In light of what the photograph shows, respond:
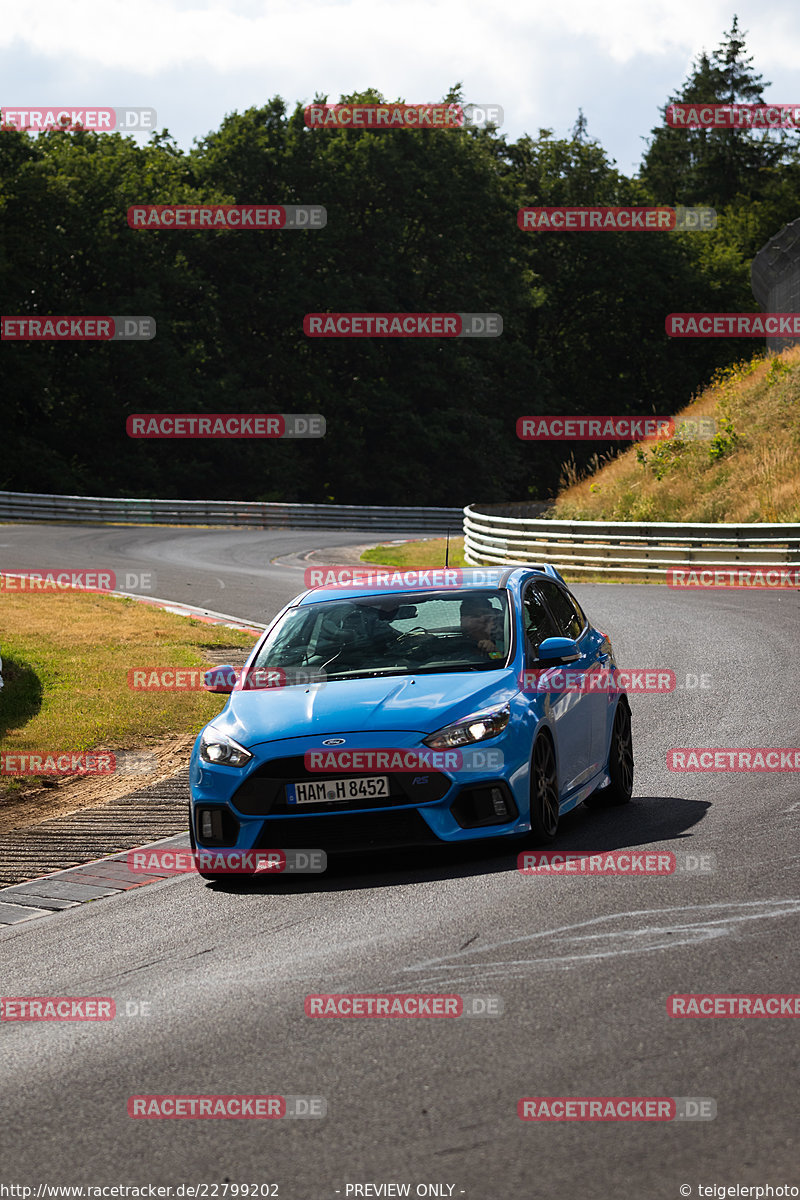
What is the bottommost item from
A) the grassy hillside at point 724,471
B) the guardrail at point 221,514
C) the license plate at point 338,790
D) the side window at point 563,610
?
the license plate at point 338,790

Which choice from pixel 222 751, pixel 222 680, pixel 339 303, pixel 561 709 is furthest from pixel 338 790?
pixel 339 303

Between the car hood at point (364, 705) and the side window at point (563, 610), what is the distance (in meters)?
1.34

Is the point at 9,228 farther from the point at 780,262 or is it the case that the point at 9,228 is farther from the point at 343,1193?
the point at 343,1193

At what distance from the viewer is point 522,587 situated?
30.9 ft

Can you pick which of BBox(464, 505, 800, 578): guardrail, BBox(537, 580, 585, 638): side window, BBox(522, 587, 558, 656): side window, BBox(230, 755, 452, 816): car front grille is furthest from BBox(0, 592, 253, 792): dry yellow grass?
BBox(464, 505, 800, 578): guardrail

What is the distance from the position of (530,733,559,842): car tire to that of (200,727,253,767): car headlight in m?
1.56

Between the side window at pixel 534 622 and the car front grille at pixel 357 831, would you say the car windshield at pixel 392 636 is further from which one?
the car front grille at pixel 357 831

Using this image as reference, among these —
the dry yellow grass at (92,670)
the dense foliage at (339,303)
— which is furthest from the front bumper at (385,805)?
the dense foliage at (339,303)

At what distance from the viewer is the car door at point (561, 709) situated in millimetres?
8492

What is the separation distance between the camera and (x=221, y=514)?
50.0m

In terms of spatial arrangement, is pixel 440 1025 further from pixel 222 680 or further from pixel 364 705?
pixel 222 680

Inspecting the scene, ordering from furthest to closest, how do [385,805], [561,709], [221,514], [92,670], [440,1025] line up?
[221,514] < [92,670] < [561,709] < [385,805] < [440,1025]

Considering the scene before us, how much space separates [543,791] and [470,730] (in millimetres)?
622

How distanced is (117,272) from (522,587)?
51991 mm
